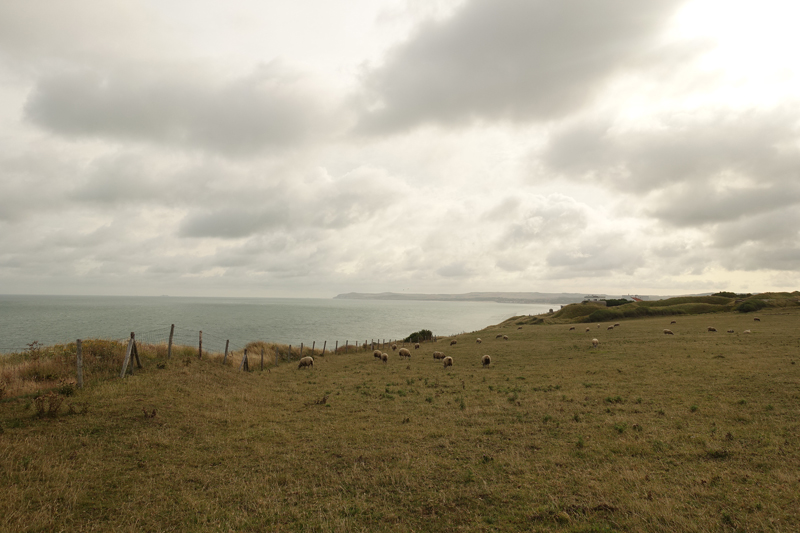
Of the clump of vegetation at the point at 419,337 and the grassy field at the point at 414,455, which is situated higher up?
the grassy field at the point at 414,455

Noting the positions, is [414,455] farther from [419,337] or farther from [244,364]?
[419,337]

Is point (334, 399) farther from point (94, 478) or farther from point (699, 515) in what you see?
point (699, 515)

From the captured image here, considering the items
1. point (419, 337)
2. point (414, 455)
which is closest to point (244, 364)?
point (414, 455)

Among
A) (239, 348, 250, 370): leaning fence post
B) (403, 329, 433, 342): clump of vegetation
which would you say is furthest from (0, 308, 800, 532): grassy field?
(403, 329, 433, 342): clump of vegetation

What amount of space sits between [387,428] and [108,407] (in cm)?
1131

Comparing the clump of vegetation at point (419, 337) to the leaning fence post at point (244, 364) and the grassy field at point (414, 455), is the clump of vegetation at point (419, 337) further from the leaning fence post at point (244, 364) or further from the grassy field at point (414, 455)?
the grassy field at point (414, 455)

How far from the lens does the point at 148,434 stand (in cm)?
1252

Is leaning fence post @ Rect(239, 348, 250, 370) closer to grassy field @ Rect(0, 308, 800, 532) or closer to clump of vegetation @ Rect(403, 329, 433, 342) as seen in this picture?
grassy field @ Rect(0, 308, 800, 532)

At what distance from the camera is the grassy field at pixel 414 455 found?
7875 millimetres

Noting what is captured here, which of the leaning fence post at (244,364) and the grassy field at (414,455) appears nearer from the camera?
the grassy field at (414,455)

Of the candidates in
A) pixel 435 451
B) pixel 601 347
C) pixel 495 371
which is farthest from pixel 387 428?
pixel 601 347

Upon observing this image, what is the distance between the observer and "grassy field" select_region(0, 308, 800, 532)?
7.88 meters

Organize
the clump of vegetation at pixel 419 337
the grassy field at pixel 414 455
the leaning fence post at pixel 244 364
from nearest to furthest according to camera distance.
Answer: the grassy field at pixel 414 455, the leaning fence post at pixel 244 364, the clump of vegetation at pixel 419 337

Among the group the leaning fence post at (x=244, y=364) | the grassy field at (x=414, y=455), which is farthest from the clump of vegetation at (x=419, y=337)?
the grassy field at (x=414, y=455)
